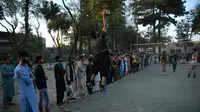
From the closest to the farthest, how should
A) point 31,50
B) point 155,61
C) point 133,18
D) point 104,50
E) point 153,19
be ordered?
point 104,50, point 155,61, point 153,19, point 133,18, point 31,50

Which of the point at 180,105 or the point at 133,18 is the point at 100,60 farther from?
the point at 133,18

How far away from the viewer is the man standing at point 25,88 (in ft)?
19.1

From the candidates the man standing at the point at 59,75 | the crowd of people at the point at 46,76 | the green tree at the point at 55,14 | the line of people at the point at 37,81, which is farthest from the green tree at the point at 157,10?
the man standing at the point at 59,75

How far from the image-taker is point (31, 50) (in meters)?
62.8

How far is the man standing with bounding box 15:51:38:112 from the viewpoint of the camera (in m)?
5.82

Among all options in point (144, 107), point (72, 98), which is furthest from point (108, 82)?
point (144, 107)

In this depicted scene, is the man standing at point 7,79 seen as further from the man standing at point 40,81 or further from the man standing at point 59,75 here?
the man standing at point 40,81

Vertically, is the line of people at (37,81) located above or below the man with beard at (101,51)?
below

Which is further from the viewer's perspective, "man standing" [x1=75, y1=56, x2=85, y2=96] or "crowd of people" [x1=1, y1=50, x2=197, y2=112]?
"man standing" [x1=75, y1=56, x2=85, y2=96]

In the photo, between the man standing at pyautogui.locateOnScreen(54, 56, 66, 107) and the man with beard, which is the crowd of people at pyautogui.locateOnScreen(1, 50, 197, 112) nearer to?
the man standing at pyautogui.locateOnScreen(54, 56, 66, 107)

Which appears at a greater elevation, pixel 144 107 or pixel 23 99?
pixel 23 99

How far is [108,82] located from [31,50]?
168 feet

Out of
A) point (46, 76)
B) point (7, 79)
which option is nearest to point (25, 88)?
point (46, 76)

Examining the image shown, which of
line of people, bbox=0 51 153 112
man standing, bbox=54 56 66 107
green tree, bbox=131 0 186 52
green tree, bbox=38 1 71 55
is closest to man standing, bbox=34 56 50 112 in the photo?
line of people, bbox=0 51 153 112
